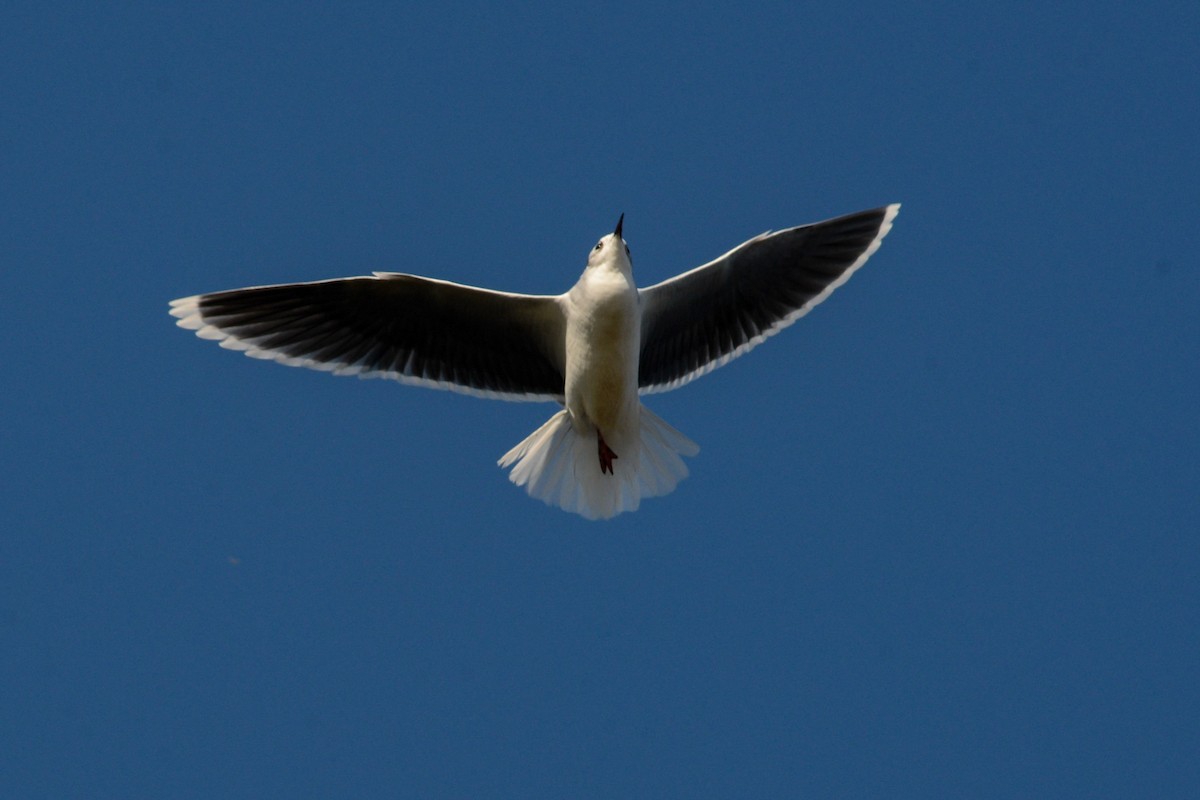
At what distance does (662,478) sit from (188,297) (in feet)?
8.96

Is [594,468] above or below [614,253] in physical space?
below

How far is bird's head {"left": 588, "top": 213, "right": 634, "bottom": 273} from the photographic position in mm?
9289

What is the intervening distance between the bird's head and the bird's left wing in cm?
39

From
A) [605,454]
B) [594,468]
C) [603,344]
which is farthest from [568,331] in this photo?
[594,468]

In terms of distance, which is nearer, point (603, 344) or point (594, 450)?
point (603, 344)

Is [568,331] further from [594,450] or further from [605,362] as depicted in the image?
[594,450]

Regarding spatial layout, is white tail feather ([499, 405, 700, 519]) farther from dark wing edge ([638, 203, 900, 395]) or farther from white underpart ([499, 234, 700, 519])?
dark wing edge ([638, 203, 900, 395])

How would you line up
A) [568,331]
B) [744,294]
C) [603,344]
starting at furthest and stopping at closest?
[744,294], [568,331], [603,344]

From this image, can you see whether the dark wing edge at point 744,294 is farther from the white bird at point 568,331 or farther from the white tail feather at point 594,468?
the white tail feather at point 594,468

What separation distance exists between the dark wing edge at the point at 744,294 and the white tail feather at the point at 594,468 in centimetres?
42

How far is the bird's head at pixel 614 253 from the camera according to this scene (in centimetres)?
929

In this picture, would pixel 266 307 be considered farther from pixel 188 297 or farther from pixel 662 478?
pixel 662 478

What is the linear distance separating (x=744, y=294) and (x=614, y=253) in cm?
95

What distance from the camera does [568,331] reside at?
9.52 metres
